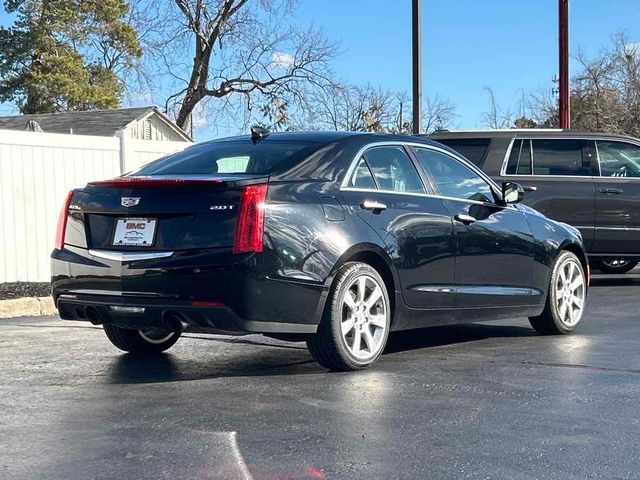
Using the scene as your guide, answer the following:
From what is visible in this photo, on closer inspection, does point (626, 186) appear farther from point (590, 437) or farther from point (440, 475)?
point (440, 475)

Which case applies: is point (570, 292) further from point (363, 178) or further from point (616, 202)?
point (616, 202)

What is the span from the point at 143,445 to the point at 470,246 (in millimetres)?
3264

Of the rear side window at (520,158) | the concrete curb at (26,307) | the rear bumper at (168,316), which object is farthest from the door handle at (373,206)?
the rear side window at (520,158)

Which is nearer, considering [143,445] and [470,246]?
[143,445]

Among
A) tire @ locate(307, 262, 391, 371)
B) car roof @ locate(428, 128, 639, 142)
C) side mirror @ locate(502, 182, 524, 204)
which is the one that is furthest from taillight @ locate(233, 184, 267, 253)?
car roof @ locate(428, 128, 639, 142)

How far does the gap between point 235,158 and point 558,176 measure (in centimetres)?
603

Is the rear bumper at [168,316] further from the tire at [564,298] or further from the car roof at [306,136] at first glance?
the tire at [564,298]

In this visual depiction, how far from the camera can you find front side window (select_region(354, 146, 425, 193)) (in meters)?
6.12

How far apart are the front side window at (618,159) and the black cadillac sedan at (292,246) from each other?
4.63 m

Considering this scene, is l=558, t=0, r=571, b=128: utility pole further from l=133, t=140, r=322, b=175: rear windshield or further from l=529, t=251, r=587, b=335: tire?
l=133, t=140, r=322, b=175: rear windshield

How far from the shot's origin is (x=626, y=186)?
1102cm

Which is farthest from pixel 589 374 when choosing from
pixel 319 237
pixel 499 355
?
pixel 319 237

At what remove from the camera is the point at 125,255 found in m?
5.44

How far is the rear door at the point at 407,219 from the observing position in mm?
5898
